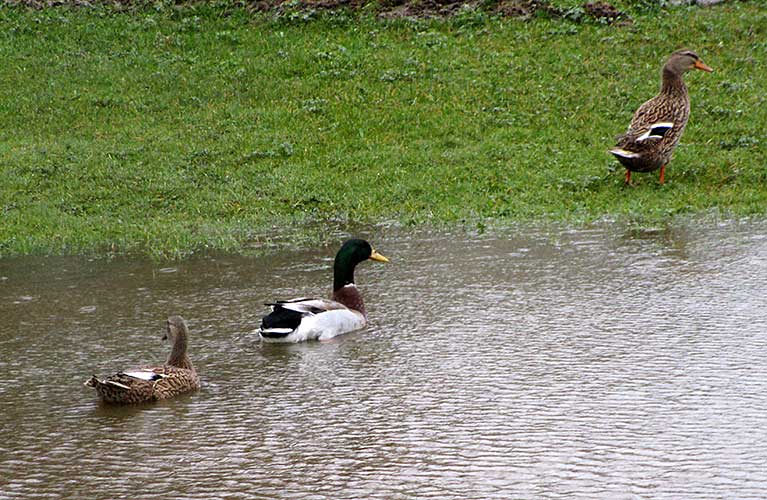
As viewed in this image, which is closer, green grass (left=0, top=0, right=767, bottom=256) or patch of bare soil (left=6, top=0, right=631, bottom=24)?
green grass (left=0, top=0, right=767, bottom=256)

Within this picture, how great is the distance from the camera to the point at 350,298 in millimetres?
10227

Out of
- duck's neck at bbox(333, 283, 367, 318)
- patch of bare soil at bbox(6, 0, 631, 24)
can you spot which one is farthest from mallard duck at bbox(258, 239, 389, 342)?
patch of bare soil at bbox(6, 0, 631, 24)

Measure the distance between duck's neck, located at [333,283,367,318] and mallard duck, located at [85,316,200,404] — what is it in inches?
76.2

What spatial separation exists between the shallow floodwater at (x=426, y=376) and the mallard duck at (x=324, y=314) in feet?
0.45

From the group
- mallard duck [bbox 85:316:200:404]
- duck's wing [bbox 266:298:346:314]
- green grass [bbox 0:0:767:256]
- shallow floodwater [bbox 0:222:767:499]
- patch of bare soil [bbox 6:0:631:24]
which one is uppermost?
patch of bare soil [bbox 6:0:631:24]

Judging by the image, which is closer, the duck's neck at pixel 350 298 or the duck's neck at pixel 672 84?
the duck's neck at pixel 350 298

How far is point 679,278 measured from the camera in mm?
10969

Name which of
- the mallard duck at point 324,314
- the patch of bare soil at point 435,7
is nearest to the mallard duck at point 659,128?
the mallard duck at point 324,314

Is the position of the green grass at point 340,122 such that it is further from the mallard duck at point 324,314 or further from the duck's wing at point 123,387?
the duck's wing at point 123,387

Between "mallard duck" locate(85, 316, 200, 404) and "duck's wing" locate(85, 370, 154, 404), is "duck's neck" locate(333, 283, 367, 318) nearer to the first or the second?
"mallard duck" locate(85, 316, 200, 404)

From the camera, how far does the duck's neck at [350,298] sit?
10193 mm

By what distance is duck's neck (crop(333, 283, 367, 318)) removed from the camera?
33.4 ft

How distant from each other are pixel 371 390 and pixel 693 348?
243 centimetres

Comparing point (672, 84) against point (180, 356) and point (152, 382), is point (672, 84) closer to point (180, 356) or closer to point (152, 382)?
point (180, 356)
